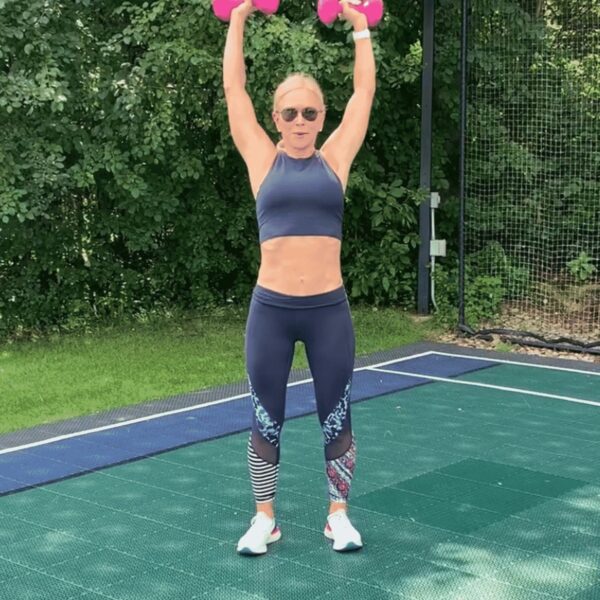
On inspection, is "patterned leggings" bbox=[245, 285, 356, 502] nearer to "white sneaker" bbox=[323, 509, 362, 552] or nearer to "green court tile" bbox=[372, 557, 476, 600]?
"white sneaker" bbox=[323, 509, 362, 552]

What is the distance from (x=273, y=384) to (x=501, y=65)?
19.9ft

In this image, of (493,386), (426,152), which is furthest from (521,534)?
(426,152)

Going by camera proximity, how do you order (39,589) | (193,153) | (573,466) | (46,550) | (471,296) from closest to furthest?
(39,589) → (46,550) → (573,466) → (193,153) → (471,296)

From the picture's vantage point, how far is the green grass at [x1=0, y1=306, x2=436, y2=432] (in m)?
6.29

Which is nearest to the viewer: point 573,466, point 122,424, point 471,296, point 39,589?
point 39,589

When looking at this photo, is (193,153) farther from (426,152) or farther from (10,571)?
(10,571)

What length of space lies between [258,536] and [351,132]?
153cm

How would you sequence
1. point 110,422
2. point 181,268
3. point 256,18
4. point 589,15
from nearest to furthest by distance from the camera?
point 110,422 < point 256,18 < point 589,15 < point 181,268

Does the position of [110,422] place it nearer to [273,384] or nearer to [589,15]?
[273,384]

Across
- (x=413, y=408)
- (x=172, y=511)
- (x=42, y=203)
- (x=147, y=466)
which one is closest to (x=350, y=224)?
(x=42, y=203)

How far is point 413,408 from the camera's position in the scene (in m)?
5.98

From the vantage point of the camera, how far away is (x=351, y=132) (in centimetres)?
365

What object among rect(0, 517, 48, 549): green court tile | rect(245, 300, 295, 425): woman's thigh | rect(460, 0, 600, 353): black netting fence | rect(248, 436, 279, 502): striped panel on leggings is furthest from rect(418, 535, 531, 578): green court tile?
rect(460, 0, 600, 353): black netting fence

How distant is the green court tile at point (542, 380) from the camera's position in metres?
6.45
